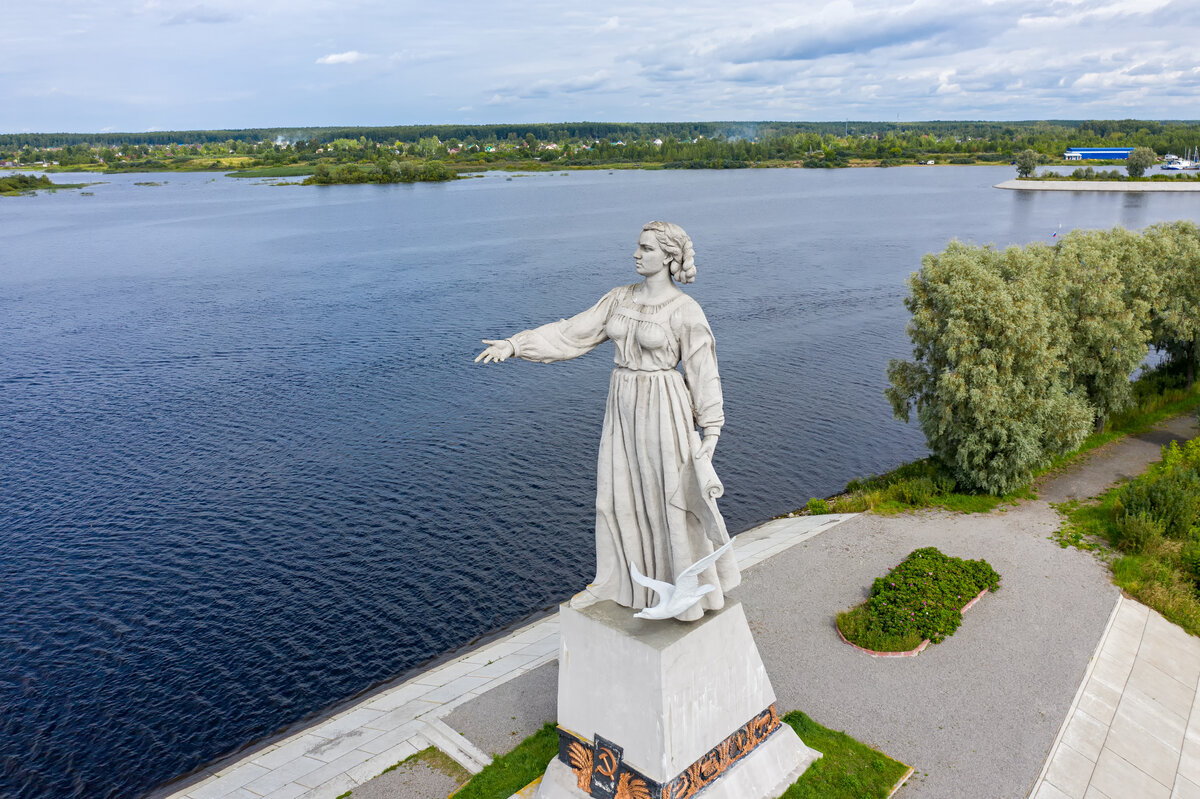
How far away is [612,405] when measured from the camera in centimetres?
1066

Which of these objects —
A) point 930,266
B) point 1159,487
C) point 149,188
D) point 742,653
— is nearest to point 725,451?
point 930,266

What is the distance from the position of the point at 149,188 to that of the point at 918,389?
16946 centimetres

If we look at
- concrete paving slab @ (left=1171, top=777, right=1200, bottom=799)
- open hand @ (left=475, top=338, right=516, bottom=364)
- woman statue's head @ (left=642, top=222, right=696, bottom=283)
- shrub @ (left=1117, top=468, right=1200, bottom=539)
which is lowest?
concrete paving slab @ (left=1171, top=777, right=1200, bottom=799)

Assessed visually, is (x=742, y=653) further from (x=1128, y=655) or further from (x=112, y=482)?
(x=112, y=482)

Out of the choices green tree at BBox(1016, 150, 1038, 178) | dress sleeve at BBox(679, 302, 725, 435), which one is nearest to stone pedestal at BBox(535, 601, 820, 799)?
dress sleeve at BBox(679, 302, 725, 435)

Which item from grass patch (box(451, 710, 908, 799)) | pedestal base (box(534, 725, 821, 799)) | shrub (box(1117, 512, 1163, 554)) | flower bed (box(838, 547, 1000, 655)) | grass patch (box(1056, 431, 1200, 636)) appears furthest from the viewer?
shrub (box(1117, 512, 1163, 554))

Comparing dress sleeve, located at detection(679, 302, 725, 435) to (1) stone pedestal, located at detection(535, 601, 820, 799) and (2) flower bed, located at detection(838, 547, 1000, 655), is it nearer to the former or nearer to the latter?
(1) stone pedestal, located at detection(535, 601, 820, 799)

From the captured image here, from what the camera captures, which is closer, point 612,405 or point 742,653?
point 612,405

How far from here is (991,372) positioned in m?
25.6

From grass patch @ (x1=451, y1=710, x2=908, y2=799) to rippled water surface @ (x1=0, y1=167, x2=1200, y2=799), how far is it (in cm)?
934

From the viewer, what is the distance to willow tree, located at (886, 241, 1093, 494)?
2572cm

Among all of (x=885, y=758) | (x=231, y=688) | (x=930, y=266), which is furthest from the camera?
(x=930, y=266)

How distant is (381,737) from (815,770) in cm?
812

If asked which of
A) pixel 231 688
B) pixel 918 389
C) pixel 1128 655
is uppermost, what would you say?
pixel 918 389
